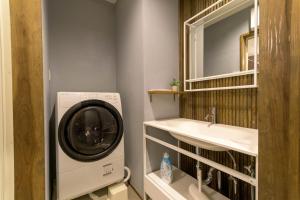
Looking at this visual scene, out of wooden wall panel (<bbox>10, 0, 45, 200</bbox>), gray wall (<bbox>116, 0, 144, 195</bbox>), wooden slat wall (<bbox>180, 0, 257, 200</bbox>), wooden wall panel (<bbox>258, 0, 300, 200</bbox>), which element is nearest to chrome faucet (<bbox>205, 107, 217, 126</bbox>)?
wooden slat wall (<bbox>180, 0, 257, 200</bbox>)

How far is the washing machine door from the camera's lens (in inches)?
51.2

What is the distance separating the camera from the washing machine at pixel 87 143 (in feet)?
4.17

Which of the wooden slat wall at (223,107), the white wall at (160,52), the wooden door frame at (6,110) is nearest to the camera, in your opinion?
the wooden door frame at (6,110)

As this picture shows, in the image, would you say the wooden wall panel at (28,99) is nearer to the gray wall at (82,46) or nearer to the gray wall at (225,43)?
the gray wall at (82,46)

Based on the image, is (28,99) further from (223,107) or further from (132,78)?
(223,107)

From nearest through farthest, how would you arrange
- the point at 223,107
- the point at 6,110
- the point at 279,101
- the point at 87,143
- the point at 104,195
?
1. the point at 279,101
2. the point at 6,110
3. the point at 223,107
4. the point at 87,143
5. the point at 104,195

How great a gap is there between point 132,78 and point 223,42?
3.14 feet

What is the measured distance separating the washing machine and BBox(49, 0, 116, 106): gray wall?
571 mm

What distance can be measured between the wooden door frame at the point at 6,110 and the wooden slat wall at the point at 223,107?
4.71ft

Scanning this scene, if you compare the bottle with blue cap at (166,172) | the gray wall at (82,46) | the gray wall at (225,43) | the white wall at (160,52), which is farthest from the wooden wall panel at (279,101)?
the gray wall at (82,46)

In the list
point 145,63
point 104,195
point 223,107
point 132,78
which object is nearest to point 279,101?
point 223,107

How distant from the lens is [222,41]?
1.32 meters

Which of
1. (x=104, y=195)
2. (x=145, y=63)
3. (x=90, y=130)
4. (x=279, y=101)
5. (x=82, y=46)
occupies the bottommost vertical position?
(x=104, y=195)

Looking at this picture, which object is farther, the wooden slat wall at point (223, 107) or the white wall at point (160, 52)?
the white wall at point (160, 52)
